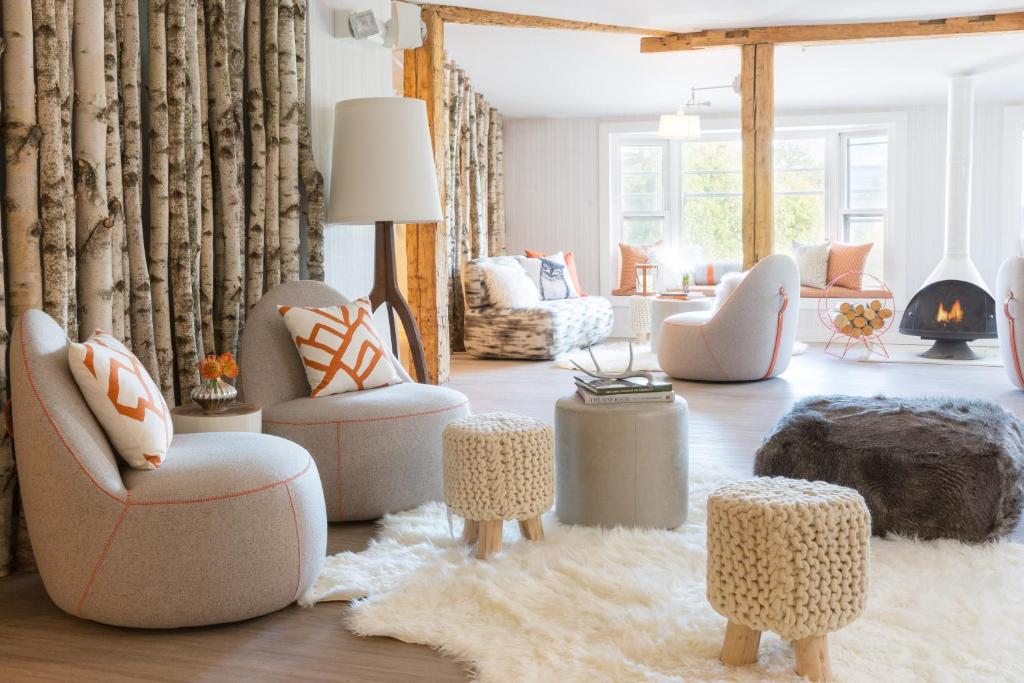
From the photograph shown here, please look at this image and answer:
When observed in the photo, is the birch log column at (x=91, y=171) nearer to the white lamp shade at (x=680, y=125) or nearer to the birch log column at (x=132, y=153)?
the birch log column at (x=132, y=153)

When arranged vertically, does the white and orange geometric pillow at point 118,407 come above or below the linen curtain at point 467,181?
below

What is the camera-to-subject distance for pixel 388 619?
8.35ft

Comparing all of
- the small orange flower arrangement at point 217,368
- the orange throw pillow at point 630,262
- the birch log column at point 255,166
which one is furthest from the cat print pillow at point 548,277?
the small orange flower arrangement at point 217,368

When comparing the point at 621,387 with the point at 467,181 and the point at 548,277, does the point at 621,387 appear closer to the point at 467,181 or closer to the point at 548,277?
the point at 467,181

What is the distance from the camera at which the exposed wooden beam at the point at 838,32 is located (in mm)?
6688

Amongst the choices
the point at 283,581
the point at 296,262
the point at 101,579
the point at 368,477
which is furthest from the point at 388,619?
the point at 296,262

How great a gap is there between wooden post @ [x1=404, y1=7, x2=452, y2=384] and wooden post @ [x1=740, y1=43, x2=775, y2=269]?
2238mm

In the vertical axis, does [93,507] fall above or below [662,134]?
below

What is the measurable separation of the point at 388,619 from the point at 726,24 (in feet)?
18.2

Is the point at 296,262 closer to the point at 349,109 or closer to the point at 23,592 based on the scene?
the point at 349,109

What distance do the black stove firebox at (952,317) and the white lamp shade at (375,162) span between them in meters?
5.14

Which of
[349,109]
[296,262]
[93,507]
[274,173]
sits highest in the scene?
[349,109]

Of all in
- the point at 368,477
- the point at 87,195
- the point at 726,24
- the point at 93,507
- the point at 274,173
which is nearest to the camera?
the point at 93,507

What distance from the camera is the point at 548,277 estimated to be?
30.1 ft
